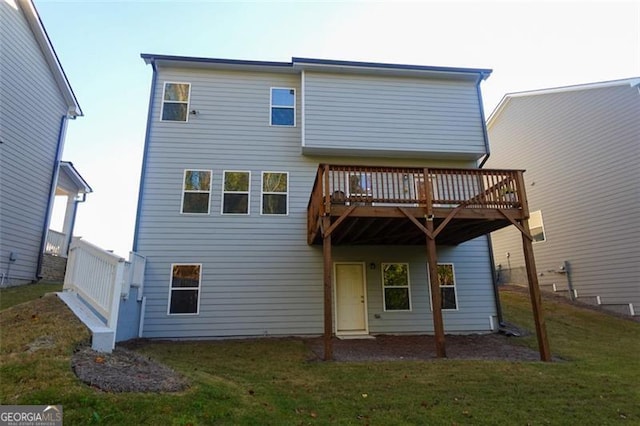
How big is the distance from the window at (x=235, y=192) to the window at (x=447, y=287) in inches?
231

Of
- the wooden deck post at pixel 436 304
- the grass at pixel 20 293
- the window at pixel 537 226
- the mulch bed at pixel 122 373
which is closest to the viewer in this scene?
the mulch bed at pixel 122 373

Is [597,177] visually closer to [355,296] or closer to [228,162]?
[355,296]

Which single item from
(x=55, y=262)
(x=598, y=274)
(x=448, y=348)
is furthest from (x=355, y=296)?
(x=55, y=262)

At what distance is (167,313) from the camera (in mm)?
8883

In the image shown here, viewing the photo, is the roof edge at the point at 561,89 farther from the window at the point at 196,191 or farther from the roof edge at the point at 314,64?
the window at the point at 196,191

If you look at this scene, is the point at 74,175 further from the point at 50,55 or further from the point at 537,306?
the point at 537,306

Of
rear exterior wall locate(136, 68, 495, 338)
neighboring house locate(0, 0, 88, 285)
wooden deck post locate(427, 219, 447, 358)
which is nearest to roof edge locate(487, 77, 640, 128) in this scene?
rear exterior wall locate(136, 68, 495, 338)

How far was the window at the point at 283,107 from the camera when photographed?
415 inches

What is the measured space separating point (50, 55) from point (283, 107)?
7.70m

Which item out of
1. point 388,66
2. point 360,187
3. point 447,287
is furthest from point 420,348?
point 388,66

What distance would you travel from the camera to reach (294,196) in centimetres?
995

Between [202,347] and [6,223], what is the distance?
6.45 metres

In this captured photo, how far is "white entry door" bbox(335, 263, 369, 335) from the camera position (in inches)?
374

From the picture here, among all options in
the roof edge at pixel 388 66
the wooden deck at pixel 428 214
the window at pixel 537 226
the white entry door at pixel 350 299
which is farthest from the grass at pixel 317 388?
the roof edge at pixel 388 66
